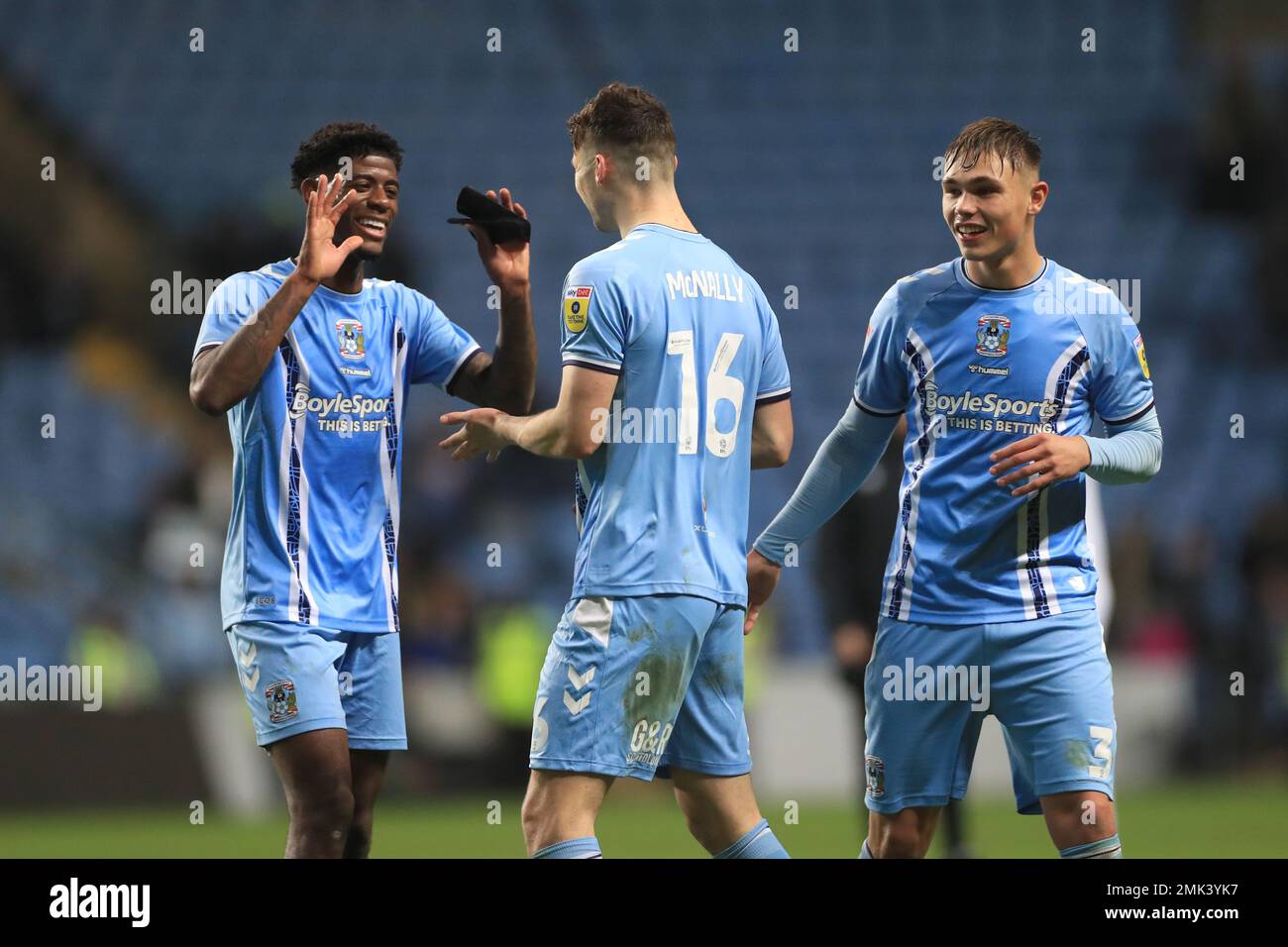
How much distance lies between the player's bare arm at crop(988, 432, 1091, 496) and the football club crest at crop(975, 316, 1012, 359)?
12.3 inches

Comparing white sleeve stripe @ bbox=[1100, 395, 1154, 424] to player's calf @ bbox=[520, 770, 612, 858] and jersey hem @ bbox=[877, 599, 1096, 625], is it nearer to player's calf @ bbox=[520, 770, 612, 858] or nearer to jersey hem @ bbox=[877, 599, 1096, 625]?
jersey hem @ bbox=[877, 599, 1096, 625]

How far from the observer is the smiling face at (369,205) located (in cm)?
495

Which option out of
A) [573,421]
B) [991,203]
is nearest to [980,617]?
[991,203]

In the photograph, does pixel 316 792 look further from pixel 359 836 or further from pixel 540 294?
pixel 540 294

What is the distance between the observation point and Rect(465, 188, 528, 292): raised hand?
16.1 feet

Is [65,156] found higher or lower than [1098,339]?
higher

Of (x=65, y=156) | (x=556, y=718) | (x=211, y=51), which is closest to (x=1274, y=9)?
(x=211, y=51)

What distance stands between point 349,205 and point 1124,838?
19.6ft

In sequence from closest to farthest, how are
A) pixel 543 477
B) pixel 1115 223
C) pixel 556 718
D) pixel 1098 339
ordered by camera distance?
pixel 556 718
pixel 1098 339
pixel 543 477
pixel 1115 223

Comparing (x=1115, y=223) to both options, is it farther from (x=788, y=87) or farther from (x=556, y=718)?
(x=556, y=718)

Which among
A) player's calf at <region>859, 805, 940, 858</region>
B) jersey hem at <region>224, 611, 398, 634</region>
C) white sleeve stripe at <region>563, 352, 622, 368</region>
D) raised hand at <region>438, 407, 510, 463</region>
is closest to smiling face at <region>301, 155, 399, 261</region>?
raised hand at <region>438, 407, 510, 463</region>

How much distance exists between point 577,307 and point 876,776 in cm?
154

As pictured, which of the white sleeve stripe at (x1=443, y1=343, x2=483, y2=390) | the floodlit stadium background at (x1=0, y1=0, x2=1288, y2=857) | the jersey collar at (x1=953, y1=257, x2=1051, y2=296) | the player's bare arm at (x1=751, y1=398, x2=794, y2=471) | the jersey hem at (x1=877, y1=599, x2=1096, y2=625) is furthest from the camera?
the floodlit stadium background at (x1=0, y1=0, x2=1288, y2=857)

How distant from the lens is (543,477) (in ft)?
46.9
